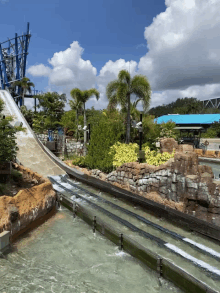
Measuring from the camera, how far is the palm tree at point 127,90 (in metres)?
14.7

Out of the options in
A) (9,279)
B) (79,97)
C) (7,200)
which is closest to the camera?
(9,279)

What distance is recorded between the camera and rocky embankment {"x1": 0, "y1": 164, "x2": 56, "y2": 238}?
631 cm

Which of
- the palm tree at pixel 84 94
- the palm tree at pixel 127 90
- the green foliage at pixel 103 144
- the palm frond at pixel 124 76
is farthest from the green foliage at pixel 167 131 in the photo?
the palm tree at pixel 84 94

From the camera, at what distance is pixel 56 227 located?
7758 millimetres

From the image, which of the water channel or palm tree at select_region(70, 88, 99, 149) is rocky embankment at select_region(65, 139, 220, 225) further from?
palm tree at select_region(70, 88, 99, 149)

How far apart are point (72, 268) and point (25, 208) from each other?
2542 millimetres

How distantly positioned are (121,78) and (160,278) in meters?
12.2

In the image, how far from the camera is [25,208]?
7098mm

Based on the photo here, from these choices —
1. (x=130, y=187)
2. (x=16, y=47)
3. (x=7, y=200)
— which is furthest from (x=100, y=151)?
(x=16, y=47)

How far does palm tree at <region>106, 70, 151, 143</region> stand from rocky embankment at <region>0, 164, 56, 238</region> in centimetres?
754

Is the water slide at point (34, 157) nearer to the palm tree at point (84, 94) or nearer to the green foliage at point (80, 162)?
the green foliage at point (80, 162)

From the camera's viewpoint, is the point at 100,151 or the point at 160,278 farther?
the point at 100,151

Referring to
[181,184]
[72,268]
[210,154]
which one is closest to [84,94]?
[210,154]

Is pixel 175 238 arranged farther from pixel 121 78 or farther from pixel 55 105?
pixel 55 105
